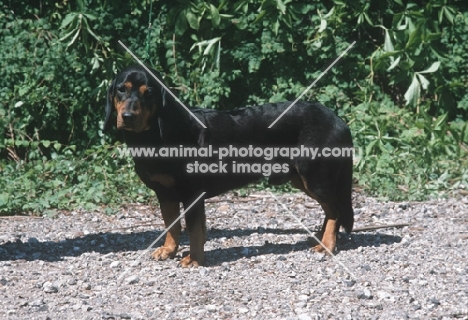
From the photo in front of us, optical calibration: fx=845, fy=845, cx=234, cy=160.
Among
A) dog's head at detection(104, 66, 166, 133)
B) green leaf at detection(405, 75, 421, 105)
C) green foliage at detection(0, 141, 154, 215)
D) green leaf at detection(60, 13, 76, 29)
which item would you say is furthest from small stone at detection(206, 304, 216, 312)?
green leaf at detection(405, 75, 421, 105)

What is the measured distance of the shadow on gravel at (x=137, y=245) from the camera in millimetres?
6020

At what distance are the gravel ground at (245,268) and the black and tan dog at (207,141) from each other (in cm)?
28

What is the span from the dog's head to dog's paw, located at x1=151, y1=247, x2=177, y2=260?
921mm

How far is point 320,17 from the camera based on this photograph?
29.4 ft

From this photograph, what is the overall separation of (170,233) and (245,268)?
0.62 metres

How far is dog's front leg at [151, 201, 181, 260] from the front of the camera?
5.91 m

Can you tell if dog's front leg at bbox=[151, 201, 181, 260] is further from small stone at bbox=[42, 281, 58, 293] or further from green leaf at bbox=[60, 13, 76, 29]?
green leaf at bbox=[60, 13, 76, 29]

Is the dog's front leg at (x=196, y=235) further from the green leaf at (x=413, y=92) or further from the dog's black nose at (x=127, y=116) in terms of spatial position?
the green leaf at (x=413, y=92)

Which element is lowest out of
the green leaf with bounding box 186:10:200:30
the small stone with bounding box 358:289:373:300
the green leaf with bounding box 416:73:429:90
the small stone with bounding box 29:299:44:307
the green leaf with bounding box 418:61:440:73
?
the small stone with bounding box 358:289:373:300

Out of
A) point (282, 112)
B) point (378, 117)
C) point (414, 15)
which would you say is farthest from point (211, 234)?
point (414, 15)

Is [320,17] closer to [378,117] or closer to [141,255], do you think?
[378,117]

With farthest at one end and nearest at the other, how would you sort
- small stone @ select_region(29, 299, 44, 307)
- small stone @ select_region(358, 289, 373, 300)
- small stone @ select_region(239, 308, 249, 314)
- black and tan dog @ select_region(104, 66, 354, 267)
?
black and tan dog @ select_region(104, 66, 354, 267), small stone @ select_region(358, 289, 373, 300), small stone @ select_region(29, 299, 44, 307), small stone @ select_region(239, 308, 249, 314)

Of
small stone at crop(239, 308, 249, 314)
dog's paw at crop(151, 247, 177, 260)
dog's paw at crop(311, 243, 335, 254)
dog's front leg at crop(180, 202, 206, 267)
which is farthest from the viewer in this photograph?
dog's paw at crop(311, 243, 335, 254)

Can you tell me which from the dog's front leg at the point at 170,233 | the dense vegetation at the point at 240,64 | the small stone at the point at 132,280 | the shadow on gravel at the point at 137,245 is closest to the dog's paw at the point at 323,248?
the shadow on gravel at the point at 137,245
